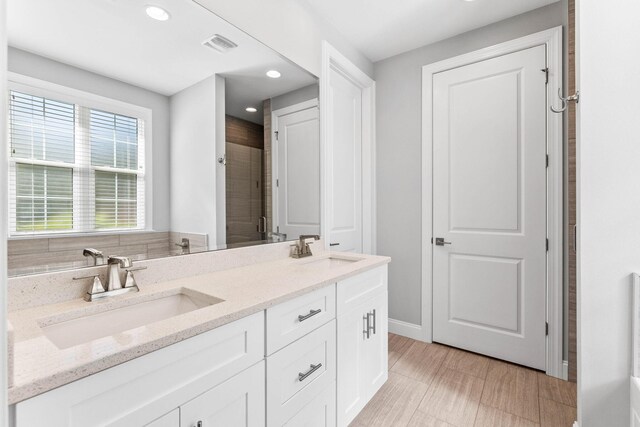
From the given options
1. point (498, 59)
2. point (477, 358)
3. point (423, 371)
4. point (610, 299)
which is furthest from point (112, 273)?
point (498, 59)

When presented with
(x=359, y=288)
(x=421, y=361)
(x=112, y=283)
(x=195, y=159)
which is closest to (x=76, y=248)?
(x=112, y=283)

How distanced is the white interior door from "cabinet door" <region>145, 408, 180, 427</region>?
1236 mm

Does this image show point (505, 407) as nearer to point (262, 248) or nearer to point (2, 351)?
point (262, 248)

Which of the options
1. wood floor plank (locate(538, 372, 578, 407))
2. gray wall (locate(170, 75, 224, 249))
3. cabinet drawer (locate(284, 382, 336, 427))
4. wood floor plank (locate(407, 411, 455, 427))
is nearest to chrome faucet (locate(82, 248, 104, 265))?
gray wall (locate(170, 75, 224, 249))

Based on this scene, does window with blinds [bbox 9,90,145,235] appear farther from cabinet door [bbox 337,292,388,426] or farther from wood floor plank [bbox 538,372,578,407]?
wood floor plank [bbox 538,372,578,407]

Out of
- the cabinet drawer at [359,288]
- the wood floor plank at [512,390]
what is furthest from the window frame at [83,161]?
the wood floor plank at [512,390]

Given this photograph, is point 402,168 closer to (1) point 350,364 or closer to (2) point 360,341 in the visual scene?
(2) point 360,341

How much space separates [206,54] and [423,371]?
2.42 m

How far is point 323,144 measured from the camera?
2172 millimetres

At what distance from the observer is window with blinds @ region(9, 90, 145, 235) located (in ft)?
2.99

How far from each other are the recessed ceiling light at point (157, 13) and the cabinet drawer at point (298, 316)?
→ 127cm

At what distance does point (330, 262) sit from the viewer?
2.03 m

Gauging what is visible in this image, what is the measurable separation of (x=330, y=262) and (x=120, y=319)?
4.17 ft

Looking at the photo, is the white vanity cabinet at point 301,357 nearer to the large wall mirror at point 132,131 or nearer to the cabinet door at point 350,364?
the cabinet door at point 350,364
